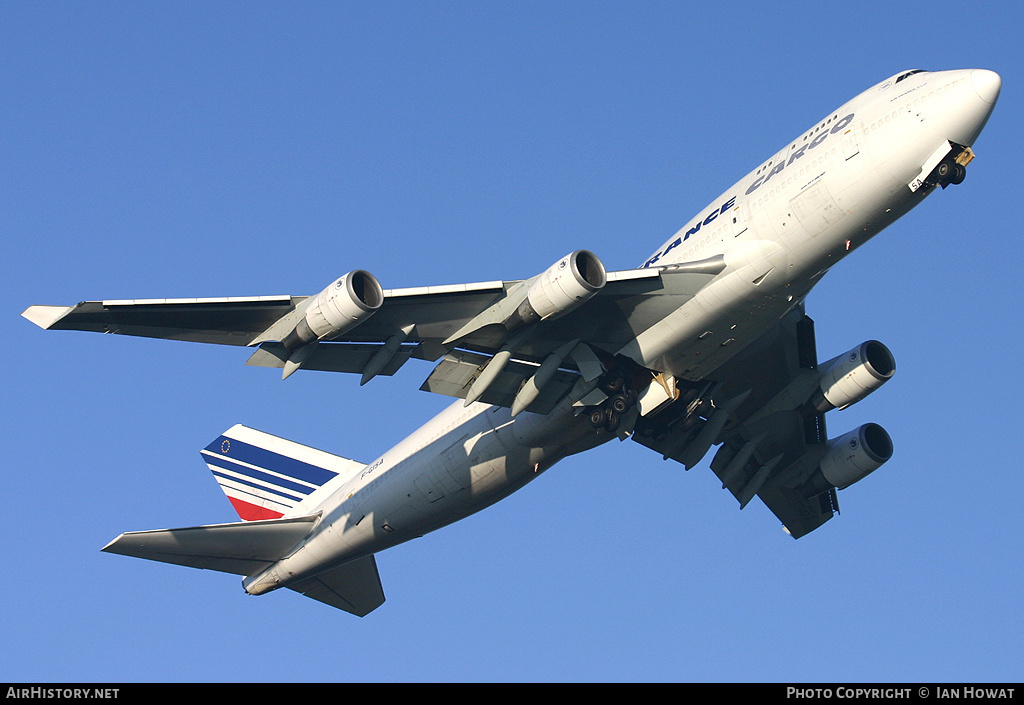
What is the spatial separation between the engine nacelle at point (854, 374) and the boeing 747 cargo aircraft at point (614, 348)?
0.20 feet

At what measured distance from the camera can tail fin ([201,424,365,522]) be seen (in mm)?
35469

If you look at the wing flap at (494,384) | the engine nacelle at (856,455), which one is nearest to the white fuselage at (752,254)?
the wing flap at (494,384)

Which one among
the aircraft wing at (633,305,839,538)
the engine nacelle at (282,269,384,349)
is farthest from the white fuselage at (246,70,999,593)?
the engine nacelle at (282,269,384,349)

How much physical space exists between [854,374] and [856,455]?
4.25m

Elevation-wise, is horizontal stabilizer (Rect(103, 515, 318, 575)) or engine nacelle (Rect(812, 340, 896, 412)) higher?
engine nacelle (Rect(812, 340, 896, 412))

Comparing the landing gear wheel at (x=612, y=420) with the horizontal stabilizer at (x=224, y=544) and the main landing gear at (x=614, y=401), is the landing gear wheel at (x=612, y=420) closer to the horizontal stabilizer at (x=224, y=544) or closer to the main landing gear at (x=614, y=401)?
the main landing gear at (x=614, y=401)

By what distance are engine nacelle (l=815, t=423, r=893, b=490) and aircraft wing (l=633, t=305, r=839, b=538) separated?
0.54m

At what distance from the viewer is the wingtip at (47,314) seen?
78.8ft

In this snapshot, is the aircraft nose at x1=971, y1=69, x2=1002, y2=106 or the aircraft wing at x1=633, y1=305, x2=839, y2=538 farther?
the aircraft wing at x1=633, y1=305, x2=839, y2=538

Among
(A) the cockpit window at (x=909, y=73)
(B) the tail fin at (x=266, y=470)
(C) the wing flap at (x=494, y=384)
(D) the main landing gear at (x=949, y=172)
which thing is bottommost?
(C) the wing flap at (x=494, y=384)

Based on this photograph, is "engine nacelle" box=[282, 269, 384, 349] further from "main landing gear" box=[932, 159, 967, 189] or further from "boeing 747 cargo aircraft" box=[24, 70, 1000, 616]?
"main landing gear" box=[932, 159, 967, 189]

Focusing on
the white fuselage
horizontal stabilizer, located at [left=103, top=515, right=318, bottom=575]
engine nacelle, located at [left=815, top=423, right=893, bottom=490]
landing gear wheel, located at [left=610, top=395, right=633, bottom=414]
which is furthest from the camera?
engine nacelle, located at [left=815, top=423, right=893, bottom=490]

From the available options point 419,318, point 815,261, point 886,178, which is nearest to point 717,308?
point 815,261

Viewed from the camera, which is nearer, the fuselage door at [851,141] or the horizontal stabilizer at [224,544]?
the fuselage door at [851,141]
